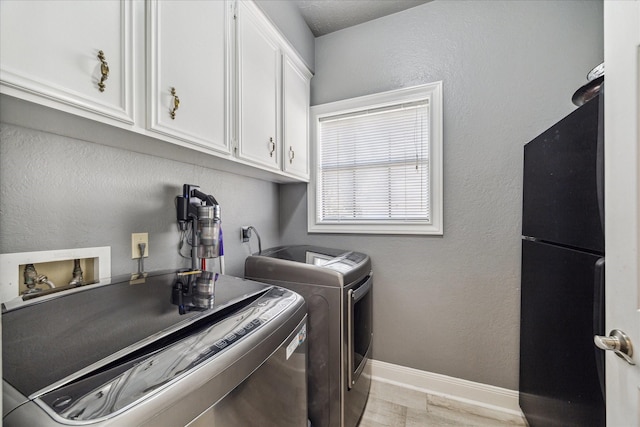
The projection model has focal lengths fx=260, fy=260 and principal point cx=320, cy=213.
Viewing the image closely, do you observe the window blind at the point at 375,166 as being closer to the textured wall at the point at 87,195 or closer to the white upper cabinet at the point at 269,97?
the white upper cabinet at the point at 269,97

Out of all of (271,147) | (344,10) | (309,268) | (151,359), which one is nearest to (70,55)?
(151,359)

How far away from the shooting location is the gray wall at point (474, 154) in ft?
5.32

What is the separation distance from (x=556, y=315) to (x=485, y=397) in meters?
0.93

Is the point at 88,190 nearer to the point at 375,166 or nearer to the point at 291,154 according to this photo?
the point at 291,154

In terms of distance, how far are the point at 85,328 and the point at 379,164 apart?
1.93m

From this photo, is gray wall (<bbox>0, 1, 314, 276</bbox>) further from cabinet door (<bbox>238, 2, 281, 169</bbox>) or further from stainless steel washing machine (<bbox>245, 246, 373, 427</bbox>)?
stainless steel washing machine (<bbox>245, 246, 373, 427</bbox>)

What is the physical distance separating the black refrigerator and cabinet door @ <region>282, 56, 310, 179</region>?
146 centimetres

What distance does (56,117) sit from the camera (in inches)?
31.0

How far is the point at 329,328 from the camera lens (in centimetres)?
138

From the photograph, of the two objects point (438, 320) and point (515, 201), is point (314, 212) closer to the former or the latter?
point (438, 320)

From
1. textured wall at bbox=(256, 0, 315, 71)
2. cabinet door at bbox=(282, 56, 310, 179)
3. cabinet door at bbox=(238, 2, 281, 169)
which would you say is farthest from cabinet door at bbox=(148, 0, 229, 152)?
cabinet door at bbox=(282, 56, 310, 179)

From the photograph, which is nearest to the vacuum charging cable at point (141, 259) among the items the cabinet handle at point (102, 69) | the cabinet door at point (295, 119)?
the cabinet handle at point (102, 69)

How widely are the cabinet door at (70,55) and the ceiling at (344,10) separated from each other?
1521mm

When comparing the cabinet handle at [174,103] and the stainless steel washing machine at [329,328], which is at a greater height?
the cabinet handle at [174,103]
